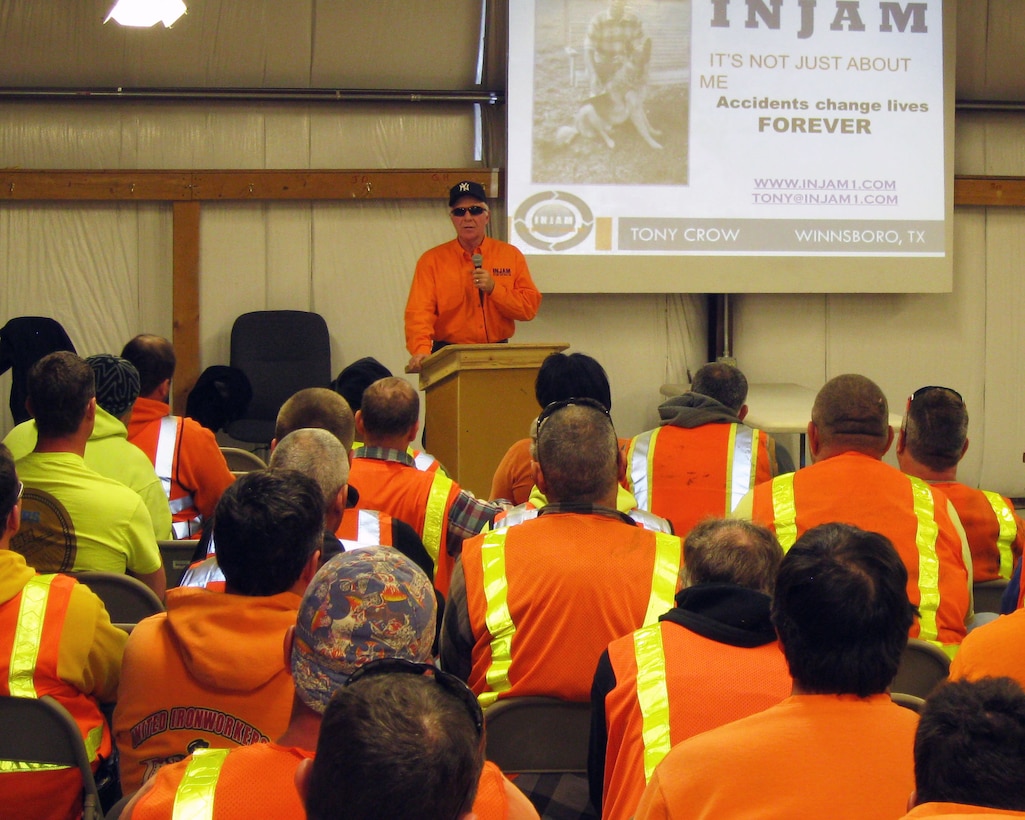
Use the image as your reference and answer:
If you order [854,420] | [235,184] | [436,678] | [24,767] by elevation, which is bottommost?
[24,767]

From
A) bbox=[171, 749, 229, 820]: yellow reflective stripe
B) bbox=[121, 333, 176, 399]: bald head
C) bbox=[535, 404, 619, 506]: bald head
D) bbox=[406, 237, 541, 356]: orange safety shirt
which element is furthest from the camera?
bbox=[406, 237, 541, 356]: orange safety shirt

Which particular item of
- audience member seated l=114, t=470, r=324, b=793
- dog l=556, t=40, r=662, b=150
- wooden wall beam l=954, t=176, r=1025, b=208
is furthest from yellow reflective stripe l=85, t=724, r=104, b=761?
wooden wall beam l=954, t=176, r=1025, b=208

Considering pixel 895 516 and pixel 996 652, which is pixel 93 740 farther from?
pixel 895 516

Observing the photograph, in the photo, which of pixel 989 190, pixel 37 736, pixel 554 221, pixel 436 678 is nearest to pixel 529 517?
pixel 37 736

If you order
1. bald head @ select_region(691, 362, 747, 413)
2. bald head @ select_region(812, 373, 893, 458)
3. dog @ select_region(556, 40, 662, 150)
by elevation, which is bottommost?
bald head @ select_region(812, 373, 893, 458)

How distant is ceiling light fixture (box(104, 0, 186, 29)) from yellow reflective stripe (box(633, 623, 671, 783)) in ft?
15.3

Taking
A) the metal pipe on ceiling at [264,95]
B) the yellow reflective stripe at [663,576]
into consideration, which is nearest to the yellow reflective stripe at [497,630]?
the yellow reflective stripe at [663,576]

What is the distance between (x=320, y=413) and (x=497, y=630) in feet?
3.87

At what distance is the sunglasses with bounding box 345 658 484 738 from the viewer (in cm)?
108

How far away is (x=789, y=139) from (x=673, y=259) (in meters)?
0.98

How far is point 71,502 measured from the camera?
8.65 feet

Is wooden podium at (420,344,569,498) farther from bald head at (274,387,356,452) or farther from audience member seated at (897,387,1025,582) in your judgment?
audience member seated at (897,387,1025,582)

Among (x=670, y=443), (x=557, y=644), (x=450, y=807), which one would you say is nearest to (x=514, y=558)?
(x=557, y=644)

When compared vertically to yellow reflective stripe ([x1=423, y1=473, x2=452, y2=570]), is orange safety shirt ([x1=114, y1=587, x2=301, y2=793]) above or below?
below
